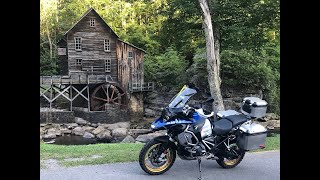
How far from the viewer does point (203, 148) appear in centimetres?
452

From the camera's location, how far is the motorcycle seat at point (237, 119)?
448 cm

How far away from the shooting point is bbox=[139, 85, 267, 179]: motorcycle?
4.37 m

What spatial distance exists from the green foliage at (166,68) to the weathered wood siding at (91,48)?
2.05m

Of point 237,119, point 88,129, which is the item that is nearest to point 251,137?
point 237,119

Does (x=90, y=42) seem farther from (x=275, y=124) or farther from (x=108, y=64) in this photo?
(x=275, y=124)

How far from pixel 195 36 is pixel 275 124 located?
209 inches

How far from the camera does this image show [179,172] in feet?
15.3

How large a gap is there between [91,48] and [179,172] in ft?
59.5

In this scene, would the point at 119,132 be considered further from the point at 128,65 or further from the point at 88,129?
the point at 128,65

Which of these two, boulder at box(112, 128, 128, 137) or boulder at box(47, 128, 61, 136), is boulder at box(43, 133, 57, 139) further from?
boulder at box(112, 128, 128, 137)

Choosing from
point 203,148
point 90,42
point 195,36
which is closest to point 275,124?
point 195,36

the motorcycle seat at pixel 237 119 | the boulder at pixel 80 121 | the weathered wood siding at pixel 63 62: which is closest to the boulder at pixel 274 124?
the boulder at pixel 80 121

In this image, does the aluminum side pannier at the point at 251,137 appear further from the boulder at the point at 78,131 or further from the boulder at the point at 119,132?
the boulder at the point at 78,131
